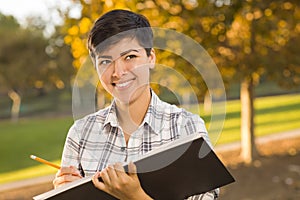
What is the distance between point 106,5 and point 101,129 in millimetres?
4404

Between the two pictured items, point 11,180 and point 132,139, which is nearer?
point 132,139

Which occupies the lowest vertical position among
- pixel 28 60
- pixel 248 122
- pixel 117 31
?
pixel 117 31

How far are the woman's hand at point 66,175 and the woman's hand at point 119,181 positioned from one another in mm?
165

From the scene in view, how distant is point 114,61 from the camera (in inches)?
58.2

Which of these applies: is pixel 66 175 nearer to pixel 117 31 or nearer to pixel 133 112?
pixel 133 112

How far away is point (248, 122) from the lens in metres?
8.52

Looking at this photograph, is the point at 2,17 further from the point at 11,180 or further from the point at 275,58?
the point at 275,58

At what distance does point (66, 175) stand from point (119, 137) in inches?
8.6

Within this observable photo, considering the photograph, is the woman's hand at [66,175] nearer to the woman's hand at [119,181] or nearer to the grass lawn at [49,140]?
the woman's hand at [119,181]

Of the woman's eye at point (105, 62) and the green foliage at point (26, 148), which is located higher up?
the green foliage at point (26, 148)

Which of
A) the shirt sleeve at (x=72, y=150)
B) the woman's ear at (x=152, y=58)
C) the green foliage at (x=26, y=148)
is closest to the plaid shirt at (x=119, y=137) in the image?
the shirt sleeve at (x=72, y=150)

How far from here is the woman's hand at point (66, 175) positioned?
149cm

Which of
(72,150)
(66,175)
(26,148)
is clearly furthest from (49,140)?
(66,175)

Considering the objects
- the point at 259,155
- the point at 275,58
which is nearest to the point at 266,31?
the point at 275,58
